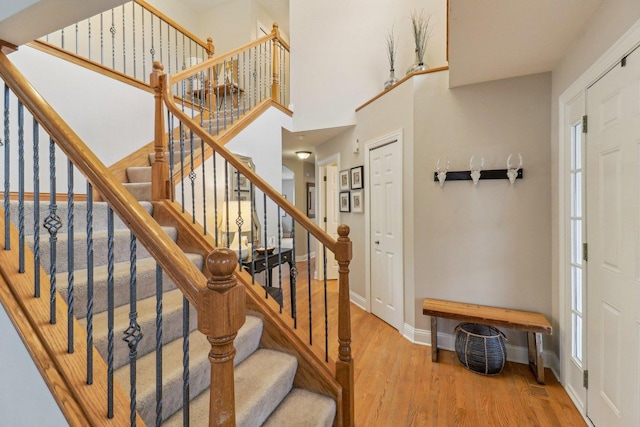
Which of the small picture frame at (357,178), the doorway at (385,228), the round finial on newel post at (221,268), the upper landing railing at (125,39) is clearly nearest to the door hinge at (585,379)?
the doorway at (385,228)

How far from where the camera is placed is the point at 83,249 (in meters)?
1.63

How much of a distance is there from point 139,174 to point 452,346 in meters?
3.29

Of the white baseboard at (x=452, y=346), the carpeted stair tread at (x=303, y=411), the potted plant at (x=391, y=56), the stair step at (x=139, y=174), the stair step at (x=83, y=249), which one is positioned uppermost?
the potted plant at (x=391, y=56)

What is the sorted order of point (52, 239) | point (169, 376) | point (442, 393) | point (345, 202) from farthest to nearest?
point (345, 202)
point (442, 393)
point (169, 376)
point (52, 239)

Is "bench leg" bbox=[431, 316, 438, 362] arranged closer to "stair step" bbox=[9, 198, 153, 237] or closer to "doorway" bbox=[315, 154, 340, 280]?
"stair step" bbox=[9, 198, 153, 237]

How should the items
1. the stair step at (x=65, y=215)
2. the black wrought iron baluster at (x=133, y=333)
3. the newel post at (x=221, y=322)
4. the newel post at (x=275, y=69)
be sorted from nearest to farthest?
the newel post at (x=221, y=322) < the black wrought iron baluster at (x=133, y=333) < the stair step at (x=65, y=215) < the newel post at (x=275, y=69)

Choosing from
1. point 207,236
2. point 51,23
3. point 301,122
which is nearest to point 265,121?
point 301,122

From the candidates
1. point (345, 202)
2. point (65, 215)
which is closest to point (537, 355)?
point (345, 202)

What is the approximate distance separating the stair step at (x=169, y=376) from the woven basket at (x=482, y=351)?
178 cm

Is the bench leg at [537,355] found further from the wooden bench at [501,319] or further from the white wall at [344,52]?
the white wall at [344,52]

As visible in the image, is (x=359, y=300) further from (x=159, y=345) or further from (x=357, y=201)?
(x=159, y=345)

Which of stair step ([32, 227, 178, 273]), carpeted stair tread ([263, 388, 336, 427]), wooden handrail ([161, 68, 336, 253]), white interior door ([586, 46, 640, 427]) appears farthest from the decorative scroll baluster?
white interior door ([586, 46, 640, 427])

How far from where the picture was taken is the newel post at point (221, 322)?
0.78m

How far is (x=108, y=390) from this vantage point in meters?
1.00
